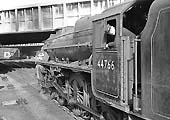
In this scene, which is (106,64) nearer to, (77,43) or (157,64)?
(157,64)

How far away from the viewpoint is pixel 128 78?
4.27 metres

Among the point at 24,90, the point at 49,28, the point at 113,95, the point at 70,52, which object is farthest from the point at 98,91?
the point at 49,28

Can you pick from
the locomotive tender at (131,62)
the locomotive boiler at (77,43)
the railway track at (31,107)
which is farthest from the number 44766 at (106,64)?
the railway track at (31,107)

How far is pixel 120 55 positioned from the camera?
4426 millimetres

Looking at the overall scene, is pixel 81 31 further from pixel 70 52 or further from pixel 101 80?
pixel 101 80

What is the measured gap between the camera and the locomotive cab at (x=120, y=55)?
168 inches

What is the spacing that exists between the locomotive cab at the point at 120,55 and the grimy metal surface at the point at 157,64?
0.27 m

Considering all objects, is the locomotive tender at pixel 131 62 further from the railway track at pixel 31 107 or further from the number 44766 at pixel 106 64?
the railway track at pixel 31 107

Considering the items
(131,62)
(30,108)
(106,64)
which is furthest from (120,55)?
(30,108)

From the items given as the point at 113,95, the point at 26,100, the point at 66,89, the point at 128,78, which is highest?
the point at 128,78

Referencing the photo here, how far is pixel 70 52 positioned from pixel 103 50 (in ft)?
11.2

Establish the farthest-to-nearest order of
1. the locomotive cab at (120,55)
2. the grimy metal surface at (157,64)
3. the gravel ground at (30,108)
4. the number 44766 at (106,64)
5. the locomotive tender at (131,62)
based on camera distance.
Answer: the gravel ground at (30,108)
the number 44766 at (106,64)
the locomotive cab at (120,55)
the locomotive tender at (131,62)
the grimy metal surface at (157,64)

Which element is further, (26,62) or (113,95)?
(26,62)

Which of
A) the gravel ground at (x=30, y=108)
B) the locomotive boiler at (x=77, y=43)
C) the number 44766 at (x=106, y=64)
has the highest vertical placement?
the locomotive boiler at (x=77, y=43)
